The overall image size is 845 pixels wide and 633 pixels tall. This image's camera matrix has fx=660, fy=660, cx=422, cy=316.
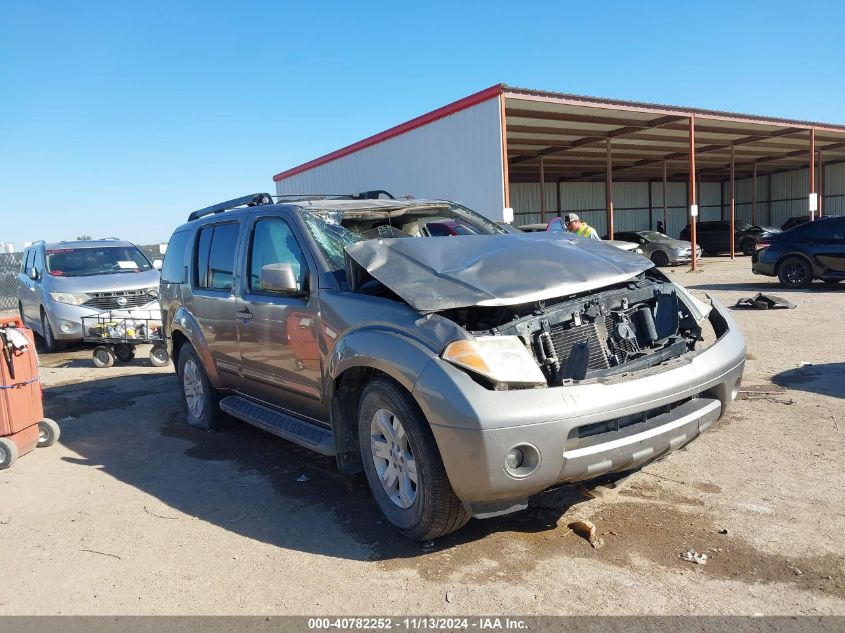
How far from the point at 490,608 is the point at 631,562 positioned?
79 cm

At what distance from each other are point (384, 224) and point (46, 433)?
3548 millimetres

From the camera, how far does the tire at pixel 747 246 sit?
27031 mm

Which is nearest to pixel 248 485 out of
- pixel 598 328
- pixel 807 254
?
pixel 598 328

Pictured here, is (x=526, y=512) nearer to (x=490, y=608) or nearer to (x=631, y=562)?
(x=631, y=562)

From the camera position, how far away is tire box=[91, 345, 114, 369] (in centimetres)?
984

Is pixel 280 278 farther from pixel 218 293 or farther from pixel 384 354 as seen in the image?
pixel 218 293

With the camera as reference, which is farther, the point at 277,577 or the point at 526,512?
the point at 526,512

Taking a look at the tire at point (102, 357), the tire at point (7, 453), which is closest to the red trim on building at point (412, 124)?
the tire at point (102, 357)

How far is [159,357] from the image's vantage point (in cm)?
982

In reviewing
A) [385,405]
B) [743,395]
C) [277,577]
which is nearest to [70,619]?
[277,577]

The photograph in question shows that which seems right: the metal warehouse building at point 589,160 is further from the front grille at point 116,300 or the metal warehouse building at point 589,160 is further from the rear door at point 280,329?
the rear door at point 280,329

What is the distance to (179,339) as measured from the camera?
20.9 feet

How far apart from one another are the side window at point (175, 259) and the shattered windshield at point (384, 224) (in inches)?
84.3

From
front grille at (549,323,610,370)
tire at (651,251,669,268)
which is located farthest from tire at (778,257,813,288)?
front grille at (549,323,610,370)
